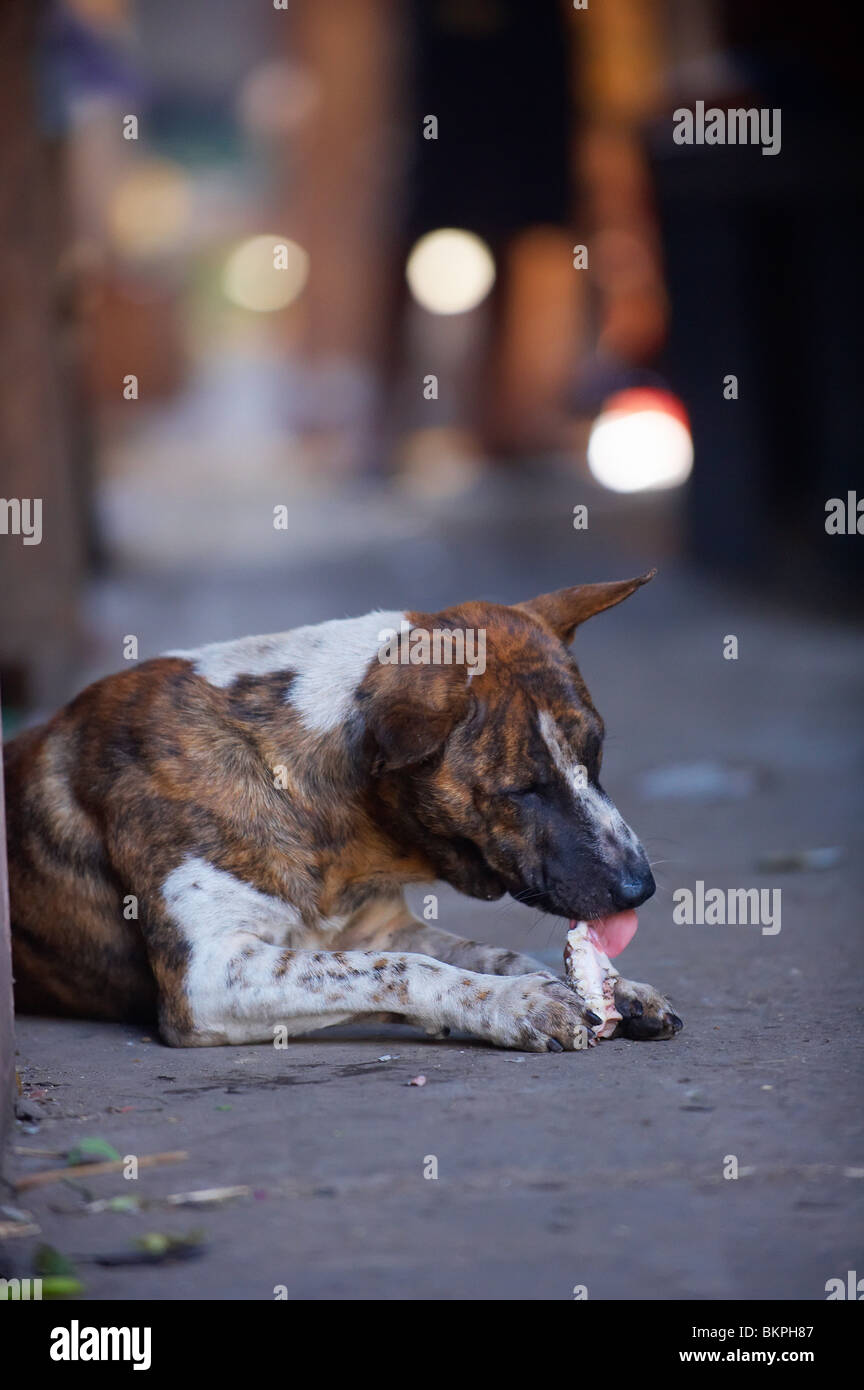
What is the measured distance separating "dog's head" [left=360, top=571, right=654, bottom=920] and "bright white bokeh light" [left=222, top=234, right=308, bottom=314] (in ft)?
87.7

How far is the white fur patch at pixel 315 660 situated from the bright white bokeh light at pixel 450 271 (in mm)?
15029

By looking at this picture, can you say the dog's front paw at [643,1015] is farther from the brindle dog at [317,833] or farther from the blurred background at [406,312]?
the blurred background at [406,312]

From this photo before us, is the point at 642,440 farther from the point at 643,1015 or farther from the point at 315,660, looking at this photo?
the point at 643,1015

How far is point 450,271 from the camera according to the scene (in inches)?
774

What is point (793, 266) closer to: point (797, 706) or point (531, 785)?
point (797, 706)

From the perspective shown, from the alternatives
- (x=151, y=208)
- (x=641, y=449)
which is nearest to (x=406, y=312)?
(x=641, y=449)

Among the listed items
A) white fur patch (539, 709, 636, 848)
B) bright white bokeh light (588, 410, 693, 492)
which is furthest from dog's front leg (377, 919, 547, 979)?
bright white bokeh light (588, 410, 693, 492)

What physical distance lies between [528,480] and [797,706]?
9.42m

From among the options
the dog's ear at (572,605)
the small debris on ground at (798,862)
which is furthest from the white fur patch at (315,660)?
the small debris on ground at (798,862)

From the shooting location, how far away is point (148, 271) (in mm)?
33312

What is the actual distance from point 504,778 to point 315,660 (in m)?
0.62

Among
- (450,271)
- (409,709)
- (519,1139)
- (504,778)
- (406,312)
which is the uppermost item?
(450,271)

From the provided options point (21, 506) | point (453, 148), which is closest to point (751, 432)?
point (21, 506)

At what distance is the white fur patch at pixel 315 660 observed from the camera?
4.01 meters
